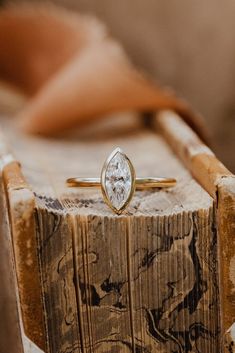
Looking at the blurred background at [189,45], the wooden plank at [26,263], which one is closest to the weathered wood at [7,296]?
the wooden plank at [26,263]

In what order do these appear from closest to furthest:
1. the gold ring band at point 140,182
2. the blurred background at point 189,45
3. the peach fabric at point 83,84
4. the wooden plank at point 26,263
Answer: the wooden plank at point 26,263
the gold ring band at point 140,182
the peach fabric at point 83,84
the blurred background at point 189,45

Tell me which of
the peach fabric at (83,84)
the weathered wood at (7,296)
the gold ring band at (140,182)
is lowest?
the weathered wood at (7,296)

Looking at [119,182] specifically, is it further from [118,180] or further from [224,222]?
[224,222]

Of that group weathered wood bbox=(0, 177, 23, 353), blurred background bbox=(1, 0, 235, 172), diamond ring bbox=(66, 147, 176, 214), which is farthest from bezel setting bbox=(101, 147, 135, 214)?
blurred background bbox=(1, 0, 235, 172)

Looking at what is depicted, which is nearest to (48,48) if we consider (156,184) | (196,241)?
(156,184)

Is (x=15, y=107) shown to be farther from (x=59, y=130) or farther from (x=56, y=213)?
(x=56, y=213)

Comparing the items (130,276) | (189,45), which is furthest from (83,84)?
(130,276)

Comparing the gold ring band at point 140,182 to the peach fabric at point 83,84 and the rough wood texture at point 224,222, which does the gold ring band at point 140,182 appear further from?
the peach fabric at point 83,84

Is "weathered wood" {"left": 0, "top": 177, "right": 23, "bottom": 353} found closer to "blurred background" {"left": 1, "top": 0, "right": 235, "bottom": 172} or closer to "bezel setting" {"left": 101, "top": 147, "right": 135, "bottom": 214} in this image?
"bezel setting" {"left": 101, "top": 147, "right": 135, "bottom": 214}
